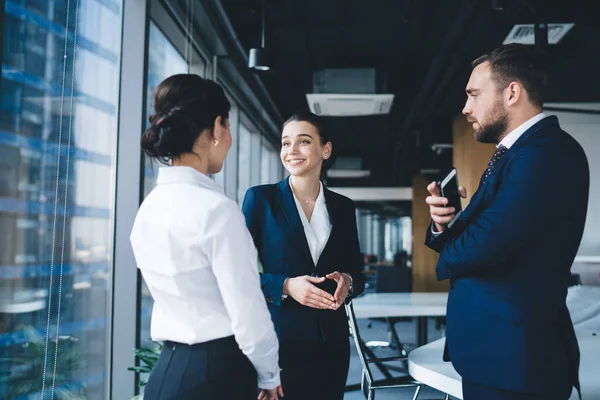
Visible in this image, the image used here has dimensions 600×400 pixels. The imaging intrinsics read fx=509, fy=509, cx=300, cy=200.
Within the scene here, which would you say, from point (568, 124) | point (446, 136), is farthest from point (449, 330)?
point (446, 136)

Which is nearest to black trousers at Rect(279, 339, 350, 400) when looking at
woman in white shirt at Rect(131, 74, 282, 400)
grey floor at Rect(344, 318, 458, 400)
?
woman in white shirt at Rect(131, 74, 282, 400)

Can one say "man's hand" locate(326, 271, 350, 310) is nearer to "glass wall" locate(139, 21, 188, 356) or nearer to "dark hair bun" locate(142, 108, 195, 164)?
"dark hair bun" locate(142, 108, 195, 164)

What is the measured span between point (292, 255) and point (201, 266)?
23.3 inches

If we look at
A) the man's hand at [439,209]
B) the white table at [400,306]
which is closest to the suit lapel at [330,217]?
the man's hand at [439,209]

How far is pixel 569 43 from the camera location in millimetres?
5691

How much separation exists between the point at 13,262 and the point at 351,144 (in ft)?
36.5

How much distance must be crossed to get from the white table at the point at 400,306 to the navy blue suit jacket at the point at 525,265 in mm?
2294

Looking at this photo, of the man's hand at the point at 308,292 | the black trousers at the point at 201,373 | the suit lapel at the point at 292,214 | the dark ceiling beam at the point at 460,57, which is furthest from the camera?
the dark ceiling beam at the point at 460,57

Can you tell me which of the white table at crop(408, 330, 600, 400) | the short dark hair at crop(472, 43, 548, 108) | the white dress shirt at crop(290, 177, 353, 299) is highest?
the short dark hair at crop(472, 43, 548, 108)

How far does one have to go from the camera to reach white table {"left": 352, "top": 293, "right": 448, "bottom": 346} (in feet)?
12.5

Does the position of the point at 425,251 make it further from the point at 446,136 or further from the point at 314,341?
the point at 314,341

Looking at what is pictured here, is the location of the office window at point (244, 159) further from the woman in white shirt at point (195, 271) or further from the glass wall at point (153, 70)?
the woman in white shirt at point (195, 271)

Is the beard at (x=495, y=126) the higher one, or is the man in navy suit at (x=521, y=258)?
the beard at (x=495, y=126)

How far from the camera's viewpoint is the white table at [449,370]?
5.93 feet
